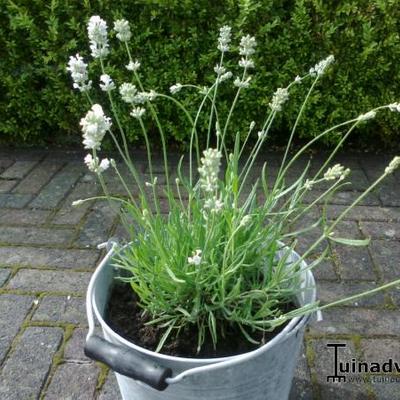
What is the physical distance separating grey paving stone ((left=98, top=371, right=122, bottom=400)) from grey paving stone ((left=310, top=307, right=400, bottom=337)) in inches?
31.3

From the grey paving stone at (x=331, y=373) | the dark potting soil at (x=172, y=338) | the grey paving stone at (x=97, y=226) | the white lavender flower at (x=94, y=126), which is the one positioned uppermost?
the white lavender flower at (x=94, y=126)

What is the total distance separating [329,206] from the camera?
2898mm

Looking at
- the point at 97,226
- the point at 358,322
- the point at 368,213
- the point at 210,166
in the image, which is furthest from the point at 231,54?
the point at 210,166

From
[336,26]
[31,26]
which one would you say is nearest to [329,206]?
[336,26]

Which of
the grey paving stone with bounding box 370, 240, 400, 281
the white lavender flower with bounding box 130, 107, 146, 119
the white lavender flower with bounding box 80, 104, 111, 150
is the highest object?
the white lavender flower with bounding box 80, 104, 111, 150

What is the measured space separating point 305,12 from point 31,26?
1780mm

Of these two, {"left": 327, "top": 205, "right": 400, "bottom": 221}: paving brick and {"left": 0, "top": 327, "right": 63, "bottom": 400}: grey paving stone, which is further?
{"left": 327, "top": 205, "right": 400, "bottom": 221}: paving brick

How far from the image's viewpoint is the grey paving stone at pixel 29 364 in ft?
5.67

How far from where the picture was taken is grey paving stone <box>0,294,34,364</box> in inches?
76.6

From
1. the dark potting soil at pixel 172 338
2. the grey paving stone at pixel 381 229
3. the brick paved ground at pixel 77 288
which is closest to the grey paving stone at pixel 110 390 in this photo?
the brick paved ground at pixel 77 288

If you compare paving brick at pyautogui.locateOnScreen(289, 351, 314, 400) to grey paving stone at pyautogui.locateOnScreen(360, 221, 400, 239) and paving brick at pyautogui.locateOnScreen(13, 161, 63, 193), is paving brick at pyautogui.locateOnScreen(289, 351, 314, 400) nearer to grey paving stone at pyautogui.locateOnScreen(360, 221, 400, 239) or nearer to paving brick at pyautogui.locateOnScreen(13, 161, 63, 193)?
grey paving stone at pyautogui.locateOnScreen(360, 221, 400, 239)

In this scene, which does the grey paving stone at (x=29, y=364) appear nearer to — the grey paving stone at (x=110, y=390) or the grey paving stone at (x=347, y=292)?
the grey paving stone at (x=110, y=390)

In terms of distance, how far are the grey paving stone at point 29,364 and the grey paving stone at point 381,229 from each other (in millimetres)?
1646

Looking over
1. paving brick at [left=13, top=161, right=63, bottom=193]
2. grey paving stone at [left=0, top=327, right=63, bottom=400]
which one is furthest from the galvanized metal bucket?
paving brick at [left=13, top=161, right=63, bottom=193]
